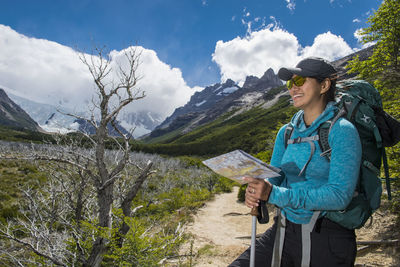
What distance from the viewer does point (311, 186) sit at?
1343mm

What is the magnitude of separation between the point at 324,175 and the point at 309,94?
1.85 ft

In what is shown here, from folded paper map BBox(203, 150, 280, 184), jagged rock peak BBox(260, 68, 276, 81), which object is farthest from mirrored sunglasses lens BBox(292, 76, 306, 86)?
jagged rock peak BBox(260, 68, 276, 81)

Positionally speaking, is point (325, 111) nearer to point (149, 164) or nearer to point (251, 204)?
point (251, 204)

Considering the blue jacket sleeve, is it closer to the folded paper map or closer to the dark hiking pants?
the folded paper map

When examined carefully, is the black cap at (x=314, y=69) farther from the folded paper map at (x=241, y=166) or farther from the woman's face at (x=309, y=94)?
the folded paper map at (x=241, y=166)

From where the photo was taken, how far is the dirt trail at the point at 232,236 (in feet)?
15.0

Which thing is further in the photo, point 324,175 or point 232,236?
point 232,236

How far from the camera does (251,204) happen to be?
54.7 inches

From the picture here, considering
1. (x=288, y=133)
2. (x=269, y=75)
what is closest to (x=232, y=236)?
(x=288, y=133)

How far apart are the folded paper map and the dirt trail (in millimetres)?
1677

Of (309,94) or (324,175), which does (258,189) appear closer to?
(324,175)

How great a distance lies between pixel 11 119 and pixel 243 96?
194 metres

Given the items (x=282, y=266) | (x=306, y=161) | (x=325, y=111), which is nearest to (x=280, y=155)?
(x=306, y=161)

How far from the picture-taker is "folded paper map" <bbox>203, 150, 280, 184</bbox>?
Answer: 1199mm
